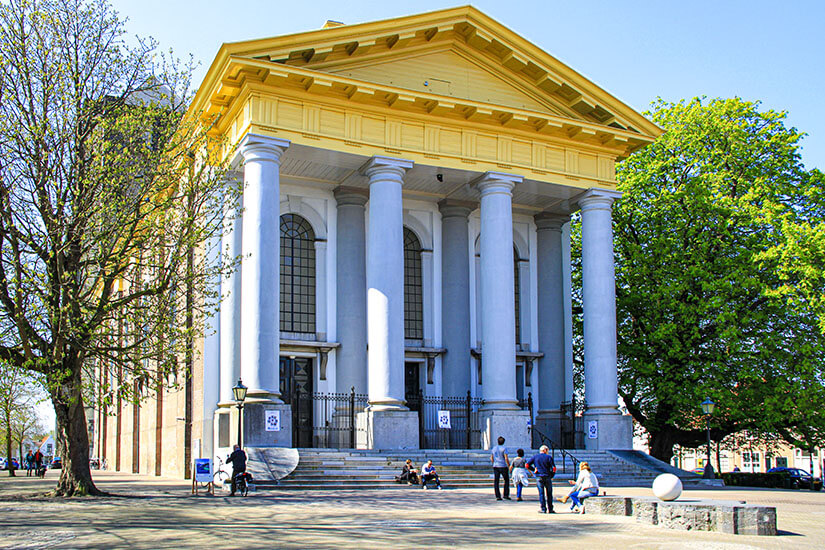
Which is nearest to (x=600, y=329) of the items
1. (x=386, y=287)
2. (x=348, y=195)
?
(x=386, y=287)

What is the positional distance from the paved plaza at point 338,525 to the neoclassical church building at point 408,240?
5850mm

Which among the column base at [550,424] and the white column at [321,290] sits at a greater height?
the white column at [321,290]

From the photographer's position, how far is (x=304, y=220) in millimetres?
30922

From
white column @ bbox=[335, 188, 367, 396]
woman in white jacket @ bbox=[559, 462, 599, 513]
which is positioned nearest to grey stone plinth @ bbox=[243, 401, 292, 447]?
white column @ bbox=[335, 188, 367, 396]

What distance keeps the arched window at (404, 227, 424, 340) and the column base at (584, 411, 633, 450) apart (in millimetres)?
6892

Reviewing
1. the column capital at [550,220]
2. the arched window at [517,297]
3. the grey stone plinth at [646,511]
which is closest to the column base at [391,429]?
the arched window at [517,297]

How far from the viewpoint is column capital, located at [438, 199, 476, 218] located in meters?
32.5

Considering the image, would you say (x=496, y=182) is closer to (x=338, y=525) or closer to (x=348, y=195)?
(x=348, y=195)

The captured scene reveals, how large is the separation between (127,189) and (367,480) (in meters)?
9.67

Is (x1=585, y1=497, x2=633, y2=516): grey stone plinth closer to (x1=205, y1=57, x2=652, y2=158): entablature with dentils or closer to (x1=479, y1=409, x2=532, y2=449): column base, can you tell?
(x1=479, y1=409, x2=532, y2=449): column base

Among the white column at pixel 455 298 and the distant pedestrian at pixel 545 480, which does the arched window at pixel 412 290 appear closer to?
the white column at pixel 455 298

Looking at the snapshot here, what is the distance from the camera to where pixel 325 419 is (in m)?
28.1

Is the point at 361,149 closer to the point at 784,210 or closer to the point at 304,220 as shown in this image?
the point at 304,220

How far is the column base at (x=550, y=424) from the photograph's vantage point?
32.9m
